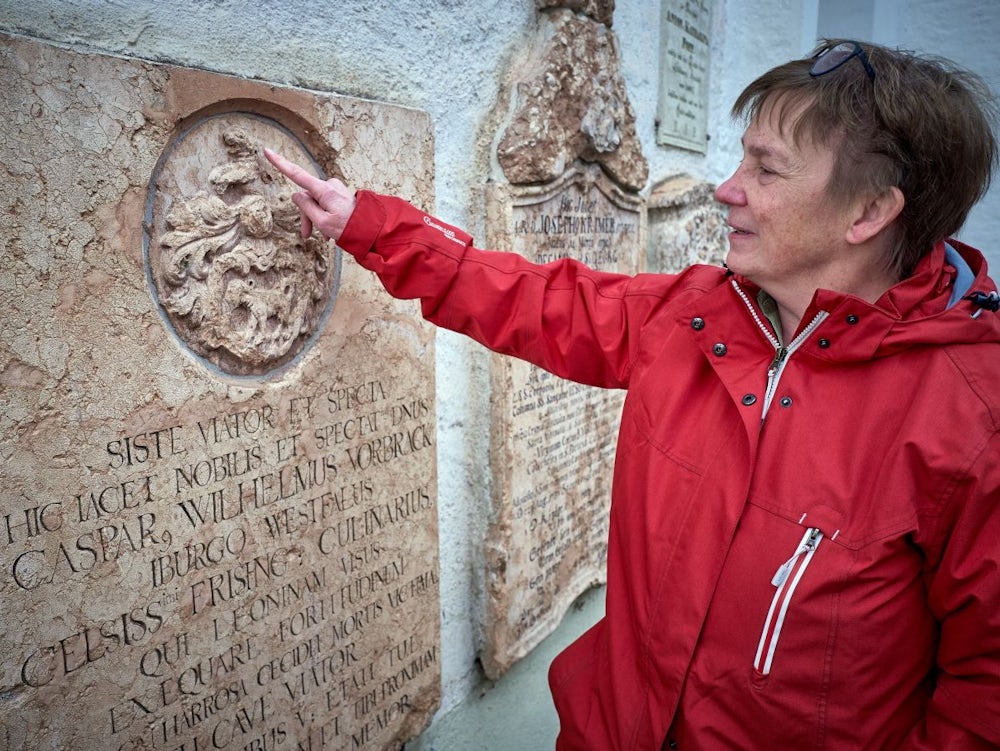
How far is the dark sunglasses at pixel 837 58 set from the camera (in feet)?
4.02

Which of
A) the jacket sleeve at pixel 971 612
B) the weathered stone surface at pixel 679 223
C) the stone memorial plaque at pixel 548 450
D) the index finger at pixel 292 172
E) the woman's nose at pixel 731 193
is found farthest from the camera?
the weathered stone surface at pixel 679 223

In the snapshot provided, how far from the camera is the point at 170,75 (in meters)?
1.30

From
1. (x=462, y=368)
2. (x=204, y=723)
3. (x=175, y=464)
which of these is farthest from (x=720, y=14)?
(x=204, y=723)

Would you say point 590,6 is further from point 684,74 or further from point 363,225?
point 363,225

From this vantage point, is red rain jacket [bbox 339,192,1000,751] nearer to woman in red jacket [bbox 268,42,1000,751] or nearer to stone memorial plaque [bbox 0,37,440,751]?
woman in red jacket [bbox 268,42,1000,751]

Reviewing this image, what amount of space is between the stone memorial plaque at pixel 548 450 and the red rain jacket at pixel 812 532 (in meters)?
0.83

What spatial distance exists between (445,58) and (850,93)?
1112 millimetres

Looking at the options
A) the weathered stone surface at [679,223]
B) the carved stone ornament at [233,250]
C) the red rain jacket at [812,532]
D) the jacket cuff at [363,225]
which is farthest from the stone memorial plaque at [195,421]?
the weathered stone surface at [679,223]

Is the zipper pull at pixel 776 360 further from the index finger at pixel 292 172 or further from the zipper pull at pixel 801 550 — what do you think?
the index finger at pixel 292 172

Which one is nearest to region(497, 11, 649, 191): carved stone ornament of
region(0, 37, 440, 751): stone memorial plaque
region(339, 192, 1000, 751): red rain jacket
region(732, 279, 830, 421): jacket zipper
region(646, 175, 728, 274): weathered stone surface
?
region(0, 37, 440, 751): stone memorial plaque

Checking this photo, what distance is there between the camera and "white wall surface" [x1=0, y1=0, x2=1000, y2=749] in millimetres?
1325

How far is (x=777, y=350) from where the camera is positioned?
126 cm

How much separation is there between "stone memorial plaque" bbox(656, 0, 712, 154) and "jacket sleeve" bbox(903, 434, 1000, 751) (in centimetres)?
235

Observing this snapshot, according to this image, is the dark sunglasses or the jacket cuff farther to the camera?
the jacket cuff
